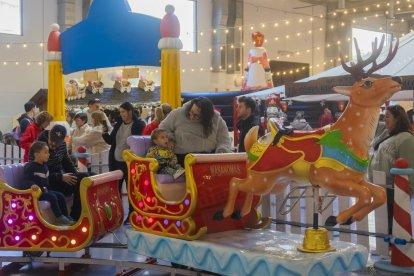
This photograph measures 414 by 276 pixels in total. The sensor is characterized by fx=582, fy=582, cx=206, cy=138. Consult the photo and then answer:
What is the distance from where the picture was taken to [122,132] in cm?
623

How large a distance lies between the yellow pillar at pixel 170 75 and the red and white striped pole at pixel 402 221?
2711 mm

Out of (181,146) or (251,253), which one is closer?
(251,253)

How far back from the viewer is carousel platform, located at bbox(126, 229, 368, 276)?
11.5 feet

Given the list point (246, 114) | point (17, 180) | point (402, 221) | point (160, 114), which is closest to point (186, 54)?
point (160, 114)

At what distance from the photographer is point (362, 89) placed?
348 cm

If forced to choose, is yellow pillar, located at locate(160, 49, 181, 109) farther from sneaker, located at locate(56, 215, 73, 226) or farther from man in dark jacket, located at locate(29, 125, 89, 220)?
sneaker, located at locate(56, 215, 73, 226)

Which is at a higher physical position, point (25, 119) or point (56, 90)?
point (56, 90)

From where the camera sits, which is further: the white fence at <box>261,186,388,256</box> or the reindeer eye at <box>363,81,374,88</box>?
the white fence at <box>261,186,388,256</box>

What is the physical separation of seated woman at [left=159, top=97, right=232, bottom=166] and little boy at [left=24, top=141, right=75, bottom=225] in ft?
3.38

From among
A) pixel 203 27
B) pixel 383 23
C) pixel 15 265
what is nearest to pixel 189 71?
pixel 203 27

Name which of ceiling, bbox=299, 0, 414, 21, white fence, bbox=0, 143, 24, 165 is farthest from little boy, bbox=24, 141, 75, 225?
ceiling, bbox=299, 0, 414, 21

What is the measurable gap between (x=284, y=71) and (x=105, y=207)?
18174 millimetres

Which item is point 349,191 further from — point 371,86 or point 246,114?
Result: point 246,114

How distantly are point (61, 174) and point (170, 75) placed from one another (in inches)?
71.6
